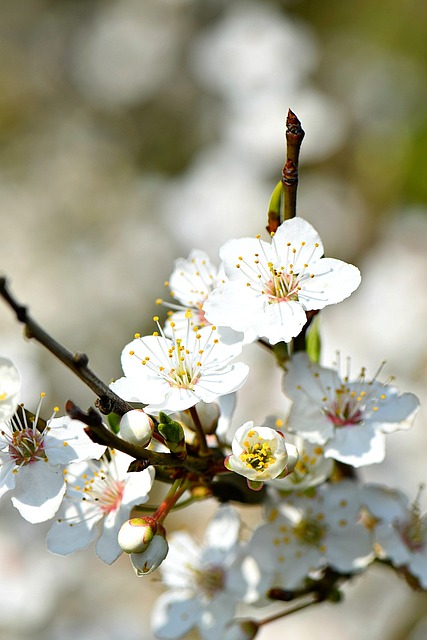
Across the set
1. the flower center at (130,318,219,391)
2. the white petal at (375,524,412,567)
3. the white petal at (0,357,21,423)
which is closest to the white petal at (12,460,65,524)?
the white petal at (0,357,21,423)

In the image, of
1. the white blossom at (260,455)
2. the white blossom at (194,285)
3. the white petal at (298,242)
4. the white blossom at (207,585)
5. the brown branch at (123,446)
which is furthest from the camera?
the white blossom at (207,585)

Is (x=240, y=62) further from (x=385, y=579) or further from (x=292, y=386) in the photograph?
(x=292, y=386)

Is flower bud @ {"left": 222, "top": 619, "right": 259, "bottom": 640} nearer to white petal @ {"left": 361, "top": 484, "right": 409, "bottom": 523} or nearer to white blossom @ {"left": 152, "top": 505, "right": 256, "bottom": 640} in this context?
white blossom @ {"left": 152, "top": 505, "right": 256, "bottom": 640}

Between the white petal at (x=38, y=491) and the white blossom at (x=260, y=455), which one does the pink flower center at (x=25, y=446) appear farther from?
the white blossom at (x=260, y=455)

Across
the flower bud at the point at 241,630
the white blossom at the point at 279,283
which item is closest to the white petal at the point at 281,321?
the white blossom at the point at 279,283

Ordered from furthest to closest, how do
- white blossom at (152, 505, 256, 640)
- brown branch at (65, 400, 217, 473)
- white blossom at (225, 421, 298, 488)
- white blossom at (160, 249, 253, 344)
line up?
white blossom at (152, 505, 256, 640) → white blossom at (160, 249, 253, 344) → white blossom at (225, 421, 298, 488) → brown branch at (65, 400, 217, 473)

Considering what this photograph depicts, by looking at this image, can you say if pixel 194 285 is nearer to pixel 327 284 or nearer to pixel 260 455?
pixel 327 284

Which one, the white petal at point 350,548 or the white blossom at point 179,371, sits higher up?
the white blossom at point 179,371

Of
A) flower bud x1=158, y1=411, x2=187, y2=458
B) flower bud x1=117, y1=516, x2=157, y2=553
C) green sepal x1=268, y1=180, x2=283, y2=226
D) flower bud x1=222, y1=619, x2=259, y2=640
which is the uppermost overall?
green sepal x1=268, y1=180, x2=283, y2=226

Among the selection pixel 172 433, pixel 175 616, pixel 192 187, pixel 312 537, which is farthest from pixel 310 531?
pixel 192 187
